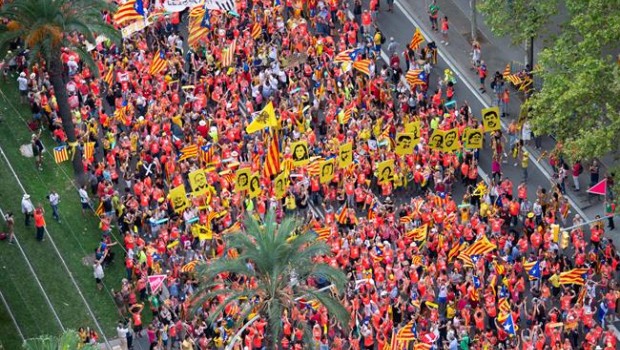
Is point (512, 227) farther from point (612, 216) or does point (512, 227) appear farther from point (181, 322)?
point (181, 322)

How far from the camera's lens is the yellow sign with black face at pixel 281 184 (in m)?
73.6

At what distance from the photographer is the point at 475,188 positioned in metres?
77.2

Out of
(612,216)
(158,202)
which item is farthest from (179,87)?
(612,216)

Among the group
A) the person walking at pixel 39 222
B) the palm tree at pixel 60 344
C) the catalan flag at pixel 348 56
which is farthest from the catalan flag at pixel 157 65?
the palm tree at pixel 60 344

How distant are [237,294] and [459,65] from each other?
2631cm

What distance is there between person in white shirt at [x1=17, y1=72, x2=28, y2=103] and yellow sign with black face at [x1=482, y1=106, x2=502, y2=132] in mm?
20955

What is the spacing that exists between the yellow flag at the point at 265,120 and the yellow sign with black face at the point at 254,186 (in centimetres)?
228

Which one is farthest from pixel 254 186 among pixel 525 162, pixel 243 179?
pixel 525 162

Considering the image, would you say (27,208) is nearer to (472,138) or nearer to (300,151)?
(300,151)

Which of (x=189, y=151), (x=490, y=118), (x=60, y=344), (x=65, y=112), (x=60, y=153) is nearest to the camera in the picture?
(x=60, y=344)

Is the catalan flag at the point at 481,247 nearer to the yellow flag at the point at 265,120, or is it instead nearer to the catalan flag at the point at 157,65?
the yellow flag at the point at 265,120

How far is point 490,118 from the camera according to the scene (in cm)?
7675

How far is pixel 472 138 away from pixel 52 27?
58.7 feet

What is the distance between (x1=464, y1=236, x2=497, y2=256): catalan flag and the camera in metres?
71.4
